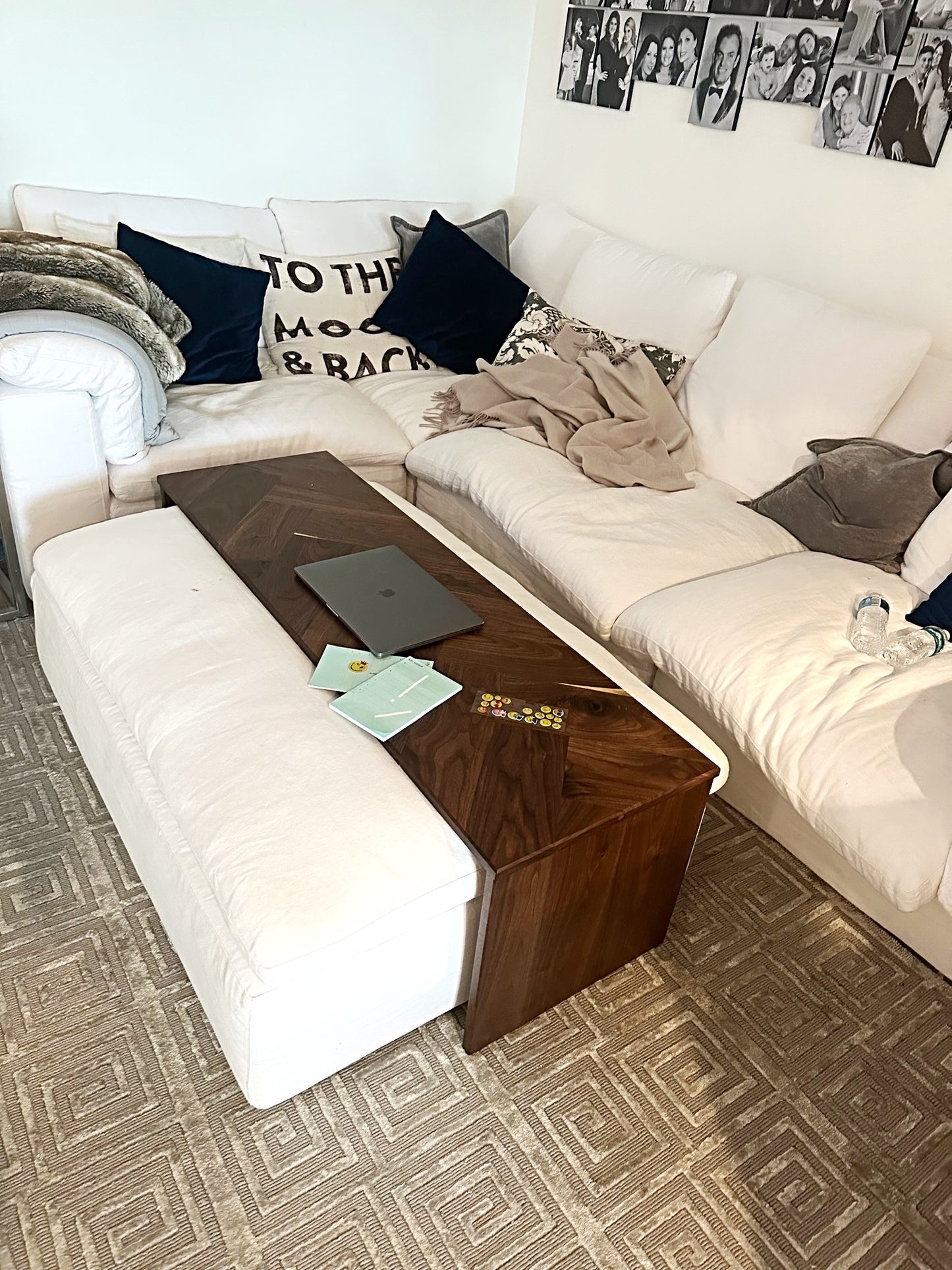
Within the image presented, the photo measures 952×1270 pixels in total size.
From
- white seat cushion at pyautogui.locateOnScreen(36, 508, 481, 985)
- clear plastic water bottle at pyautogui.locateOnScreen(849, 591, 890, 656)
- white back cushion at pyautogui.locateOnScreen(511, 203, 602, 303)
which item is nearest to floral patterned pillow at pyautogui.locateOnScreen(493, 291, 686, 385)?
white back cushion at pyautogui.locateOnScreen(511, 203, 602, 303)

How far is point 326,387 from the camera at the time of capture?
2779 mm

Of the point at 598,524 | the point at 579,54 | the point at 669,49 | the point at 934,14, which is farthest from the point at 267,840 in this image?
the point at 579,54

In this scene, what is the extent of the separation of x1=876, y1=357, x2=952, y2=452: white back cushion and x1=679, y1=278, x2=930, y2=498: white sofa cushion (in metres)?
0.03

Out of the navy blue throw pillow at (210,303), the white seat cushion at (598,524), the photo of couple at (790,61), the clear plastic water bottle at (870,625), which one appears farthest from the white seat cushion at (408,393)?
the clear plastic water bottle at (870,625)

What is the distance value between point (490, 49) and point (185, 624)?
2.63 m

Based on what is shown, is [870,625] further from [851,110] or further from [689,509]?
[851,110]

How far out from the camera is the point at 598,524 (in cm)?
222

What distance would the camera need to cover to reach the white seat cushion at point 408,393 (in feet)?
8.97

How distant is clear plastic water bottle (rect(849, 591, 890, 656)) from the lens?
73.7 inches

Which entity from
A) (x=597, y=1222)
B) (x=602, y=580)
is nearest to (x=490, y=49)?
(x=602, y=580)

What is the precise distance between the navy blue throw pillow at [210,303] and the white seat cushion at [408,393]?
364mm

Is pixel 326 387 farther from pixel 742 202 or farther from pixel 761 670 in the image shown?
pixel 761 670

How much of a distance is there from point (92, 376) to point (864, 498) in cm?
177

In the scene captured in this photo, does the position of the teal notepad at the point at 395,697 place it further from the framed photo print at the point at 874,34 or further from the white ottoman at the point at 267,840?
the framed photo print at the point at 874,34
